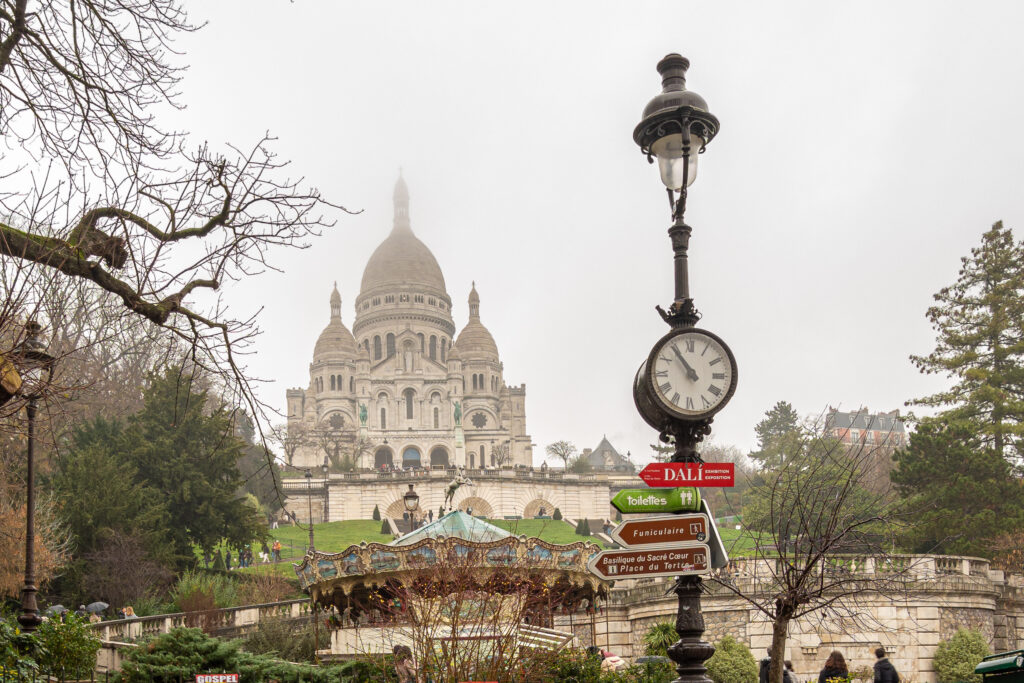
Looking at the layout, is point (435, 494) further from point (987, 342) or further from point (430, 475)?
point (987, 342)

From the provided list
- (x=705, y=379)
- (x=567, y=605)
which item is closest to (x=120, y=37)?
(x=705, y=379)

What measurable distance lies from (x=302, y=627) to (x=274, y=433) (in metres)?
19.2

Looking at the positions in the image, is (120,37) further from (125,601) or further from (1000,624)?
(1000,624)

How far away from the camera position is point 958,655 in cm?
2623

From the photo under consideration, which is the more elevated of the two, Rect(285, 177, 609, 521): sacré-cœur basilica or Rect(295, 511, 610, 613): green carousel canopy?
Rect(285, 177, 609, 521): sacré-cœur basilica

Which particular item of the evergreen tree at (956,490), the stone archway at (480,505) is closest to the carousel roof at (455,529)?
the evergreen tree at (956,490)

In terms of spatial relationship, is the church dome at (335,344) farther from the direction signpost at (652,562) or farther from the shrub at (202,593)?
the direction signpost at (652,562)

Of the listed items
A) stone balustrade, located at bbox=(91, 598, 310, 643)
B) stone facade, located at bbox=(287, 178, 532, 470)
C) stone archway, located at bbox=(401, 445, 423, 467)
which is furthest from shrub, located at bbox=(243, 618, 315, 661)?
stone archway, located at bbox=(401, 445, 423, 467)

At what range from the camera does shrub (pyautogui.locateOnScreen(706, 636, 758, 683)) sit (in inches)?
956

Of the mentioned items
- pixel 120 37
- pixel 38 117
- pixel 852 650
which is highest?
pixel 120 37

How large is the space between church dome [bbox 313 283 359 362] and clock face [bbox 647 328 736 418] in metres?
90.3

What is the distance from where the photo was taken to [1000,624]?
29812 mm

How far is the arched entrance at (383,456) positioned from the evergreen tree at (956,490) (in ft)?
198

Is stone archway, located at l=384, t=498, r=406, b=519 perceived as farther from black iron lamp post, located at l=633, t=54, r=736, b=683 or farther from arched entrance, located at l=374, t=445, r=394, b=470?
black iron lamp post, located at l=633, t=54, r=736, b=683
